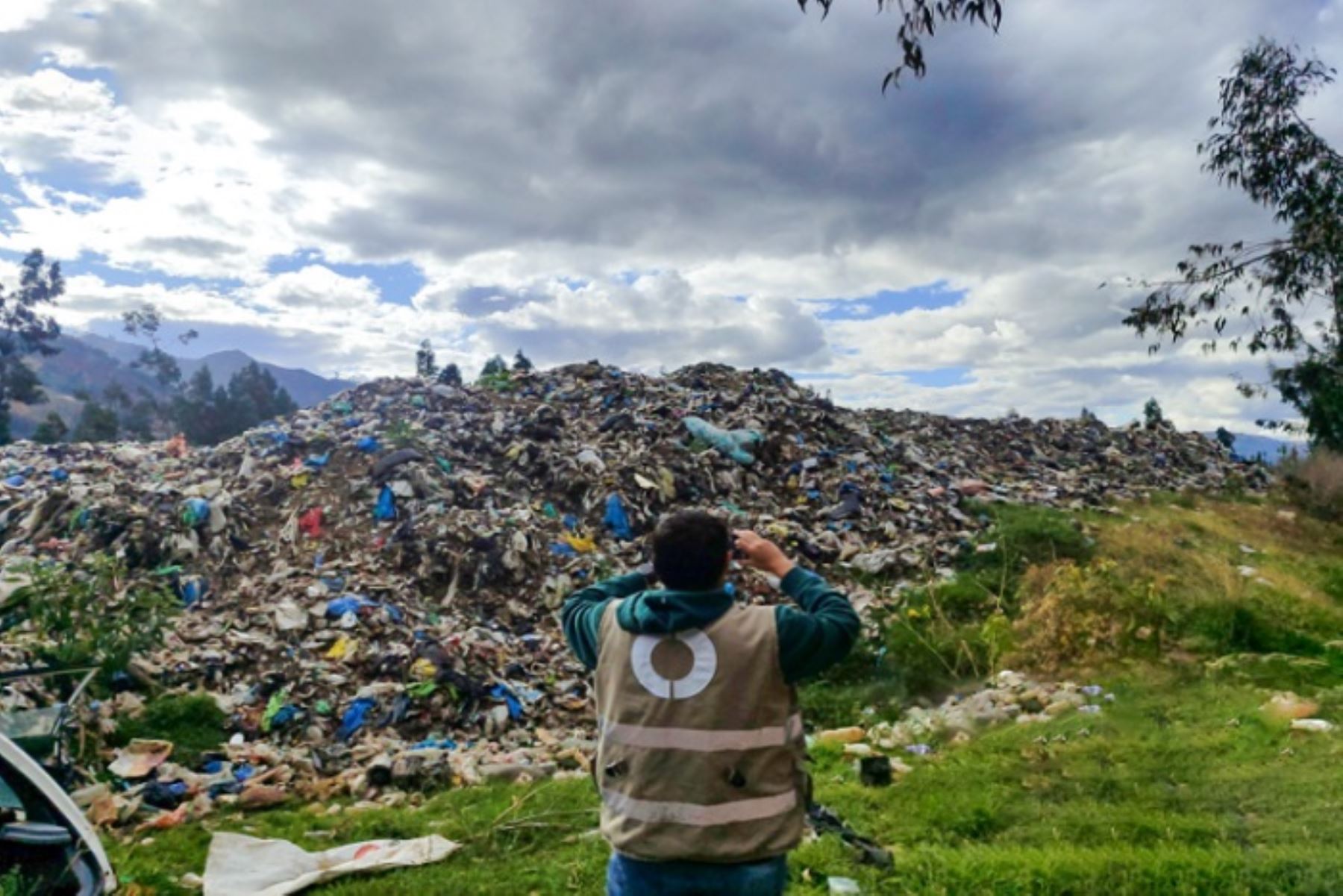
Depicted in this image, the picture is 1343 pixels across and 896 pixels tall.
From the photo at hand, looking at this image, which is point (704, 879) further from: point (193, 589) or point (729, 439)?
point (729, 439)

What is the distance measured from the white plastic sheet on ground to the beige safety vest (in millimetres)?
2714

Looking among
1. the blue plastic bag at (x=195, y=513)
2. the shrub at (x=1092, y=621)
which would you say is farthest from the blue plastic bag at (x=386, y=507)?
the shrub at (x=1092, y=621)

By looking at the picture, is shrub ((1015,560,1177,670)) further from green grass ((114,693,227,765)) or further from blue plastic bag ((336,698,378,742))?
green grass ((114,693,227,765))

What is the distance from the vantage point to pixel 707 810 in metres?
Result: 1.79

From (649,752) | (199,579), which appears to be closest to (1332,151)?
(649,752)

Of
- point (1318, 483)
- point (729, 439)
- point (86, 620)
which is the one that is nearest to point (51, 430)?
point (729, 439)

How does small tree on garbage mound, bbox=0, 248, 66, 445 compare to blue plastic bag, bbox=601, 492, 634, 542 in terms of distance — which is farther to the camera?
small tree on garbage mound, bbox=0, 248, 66, 445

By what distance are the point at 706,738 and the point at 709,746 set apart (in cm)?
2

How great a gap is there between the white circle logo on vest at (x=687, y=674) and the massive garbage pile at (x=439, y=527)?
14.0 ft

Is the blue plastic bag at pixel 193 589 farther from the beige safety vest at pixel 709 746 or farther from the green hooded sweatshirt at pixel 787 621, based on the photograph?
the beige safety vest at pixel 709 746

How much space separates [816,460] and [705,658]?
11.6 meters

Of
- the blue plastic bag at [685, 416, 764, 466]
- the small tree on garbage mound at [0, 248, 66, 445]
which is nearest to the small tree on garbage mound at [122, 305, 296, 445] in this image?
the small tree on garbage mound at [0, 248, 66, 445]

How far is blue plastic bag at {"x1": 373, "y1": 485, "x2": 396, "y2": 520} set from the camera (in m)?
10.0

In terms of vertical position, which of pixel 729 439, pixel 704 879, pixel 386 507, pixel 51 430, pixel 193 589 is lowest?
pixel 193 589
